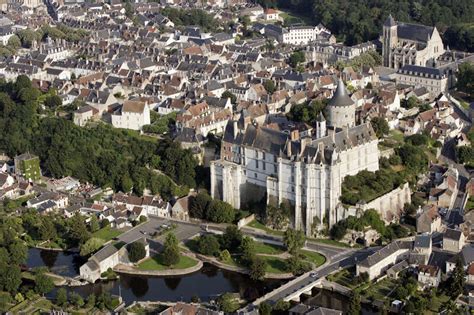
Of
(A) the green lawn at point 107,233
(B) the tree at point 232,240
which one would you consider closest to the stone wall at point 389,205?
(B) the tree at point 232,240

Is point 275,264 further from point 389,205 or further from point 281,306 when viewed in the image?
point 389,205

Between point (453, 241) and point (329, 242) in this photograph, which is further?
point (329, 242)

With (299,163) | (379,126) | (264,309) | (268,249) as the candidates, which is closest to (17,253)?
(268,249)

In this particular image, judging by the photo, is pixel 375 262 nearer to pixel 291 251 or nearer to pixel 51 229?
pixel 291 251

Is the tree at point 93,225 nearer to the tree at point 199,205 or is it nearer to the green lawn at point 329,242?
the tree at point 199,205

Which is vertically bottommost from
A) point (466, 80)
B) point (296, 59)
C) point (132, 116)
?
point (466, 80)

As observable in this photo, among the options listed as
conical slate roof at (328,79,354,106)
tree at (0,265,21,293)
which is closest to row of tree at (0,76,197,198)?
conical slate roof at (328,79,354,106)
